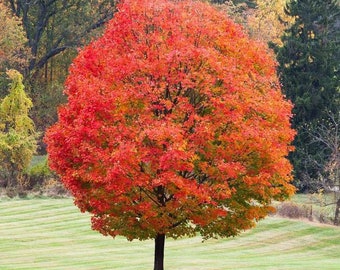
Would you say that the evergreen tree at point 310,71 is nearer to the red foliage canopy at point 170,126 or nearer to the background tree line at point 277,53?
the background tree line at point 277,53

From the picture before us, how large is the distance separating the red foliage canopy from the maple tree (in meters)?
0.03

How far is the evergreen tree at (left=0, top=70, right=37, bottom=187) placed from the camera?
52.5 metres

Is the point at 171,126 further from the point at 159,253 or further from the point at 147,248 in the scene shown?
the point at 147,248

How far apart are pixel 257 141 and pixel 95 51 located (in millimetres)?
5485

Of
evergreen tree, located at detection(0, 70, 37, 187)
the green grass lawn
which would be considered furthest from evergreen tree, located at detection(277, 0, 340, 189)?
evergreen tree, located at detection(0, 70, 37, 187)

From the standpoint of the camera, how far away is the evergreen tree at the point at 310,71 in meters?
55.7

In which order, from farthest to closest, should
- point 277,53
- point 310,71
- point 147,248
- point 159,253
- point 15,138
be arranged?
point 277,53, point 310,71, point 15,138, point 147,248, point 159,253

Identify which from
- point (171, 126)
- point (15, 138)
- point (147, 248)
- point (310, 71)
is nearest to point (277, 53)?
point (310, 71)

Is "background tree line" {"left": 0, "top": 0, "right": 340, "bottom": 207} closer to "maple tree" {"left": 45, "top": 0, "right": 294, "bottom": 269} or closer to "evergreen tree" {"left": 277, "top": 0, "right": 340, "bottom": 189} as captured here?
"evergreen tree" {"left": 277, "top": 0, "right": 340, "bottom": 189}

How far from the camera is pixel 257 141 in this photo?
2117cm

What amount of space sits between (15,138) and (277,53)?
20.2 metres

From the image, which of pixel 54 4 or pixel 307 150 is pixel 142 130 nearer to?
pixel 307 150

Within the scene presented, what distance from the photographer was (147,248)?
36188mm

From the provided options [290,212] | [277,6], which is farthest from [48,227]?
[277,6]
